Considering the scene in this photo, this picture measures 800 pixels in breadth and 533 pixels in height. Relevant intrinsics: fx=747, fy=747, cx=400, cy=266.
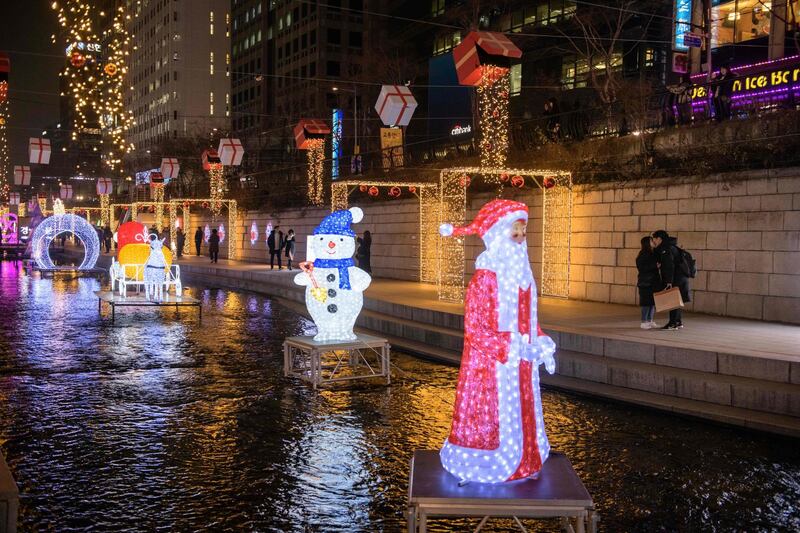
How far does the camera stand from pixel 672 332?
1174 centimetres

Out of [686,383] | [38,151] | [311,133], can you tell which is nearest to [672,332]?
[686,383]

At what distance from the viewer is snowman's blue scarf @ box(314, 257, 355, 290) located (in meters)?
10.4

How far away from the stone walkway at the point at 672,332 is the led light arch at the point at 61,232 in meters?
16.6

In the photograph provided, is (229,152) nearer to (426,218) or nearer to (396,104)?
(426,218)

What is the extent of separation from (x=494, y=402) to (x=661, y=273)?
8502 mm

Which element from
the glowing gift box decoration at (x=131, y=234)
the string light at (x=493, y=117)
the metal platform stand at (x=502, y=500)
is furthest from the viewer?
the glowing gift box decoration at (x=131, y=234)

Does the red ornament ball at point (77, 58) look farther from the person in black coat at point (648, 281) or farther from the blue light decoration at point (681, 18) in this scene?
the person in black coat at point (648, 281)

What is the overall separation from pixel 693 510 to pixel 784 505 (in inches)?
30.7

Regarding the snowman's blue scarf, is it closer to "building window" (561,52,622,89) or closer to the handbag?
the handbag

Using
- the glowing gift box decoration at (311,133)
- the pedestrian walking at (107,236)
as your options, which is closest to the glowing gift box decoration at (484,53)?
the glowing gift box decoration at (311,133)

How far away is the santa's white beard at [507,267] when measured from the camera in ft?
16.0

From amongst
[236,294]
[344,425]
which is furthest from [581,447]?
[236,294]

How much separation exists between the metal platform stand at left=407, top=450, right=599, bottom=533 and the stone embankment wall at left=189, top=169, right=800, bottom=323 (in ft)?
33.4

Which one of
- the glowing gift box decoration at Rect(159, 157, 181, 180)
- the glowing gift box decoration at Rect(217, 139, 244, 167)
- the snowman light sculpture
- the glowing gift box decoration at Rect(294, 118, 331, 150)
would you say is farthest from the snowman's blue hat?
the glowing gift box decoration at Rect(159, 157, 181, 180)
